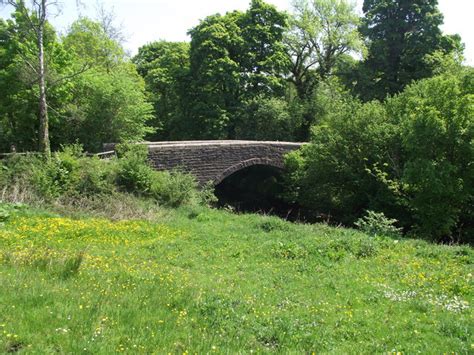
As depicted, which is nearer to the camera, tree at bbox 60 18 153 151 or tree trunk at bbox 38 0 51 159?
tree trunk at bbox 38 0 51 159

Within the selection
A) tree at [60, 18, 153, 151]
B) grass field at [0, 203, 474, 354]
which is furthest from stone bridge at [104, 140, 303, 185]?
grass field at [0, 203, 474, 354]

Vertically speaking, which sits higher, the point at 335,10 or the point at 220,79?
the point at 335,10

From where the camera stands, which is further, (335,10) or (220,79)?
(335,10)

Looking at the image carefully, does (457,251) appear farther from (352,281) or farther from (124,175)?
(124,175)

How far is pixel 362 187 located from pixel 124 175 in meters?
10.2

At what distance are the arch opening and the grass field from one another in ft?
39.1

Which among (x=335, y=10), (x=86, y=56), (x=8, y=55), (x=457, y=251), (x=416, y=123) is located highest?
(x=335, y=10)

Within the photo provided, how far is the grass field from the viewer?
14.7 feet

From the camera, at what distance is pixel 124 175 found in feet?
51.1

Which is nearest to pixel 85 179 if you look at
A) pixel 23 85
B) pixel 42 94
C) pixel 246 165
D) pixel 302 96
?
pixel 42 94

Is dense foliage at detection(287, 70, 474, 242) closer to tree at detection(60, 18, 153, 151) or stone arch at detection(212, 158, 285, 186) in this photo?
stone arch at detection(212, 158, 285, 186)

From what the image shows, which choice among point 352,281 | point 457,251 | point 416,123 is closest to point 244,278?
point 352,281

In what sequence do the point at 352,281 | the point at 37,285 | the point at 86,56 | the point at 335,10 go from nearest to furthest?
the point at 37,285
the point at 352,281
the point at 86,56
the point at 335,10

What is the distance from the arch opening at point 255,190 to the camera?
80.0ft
